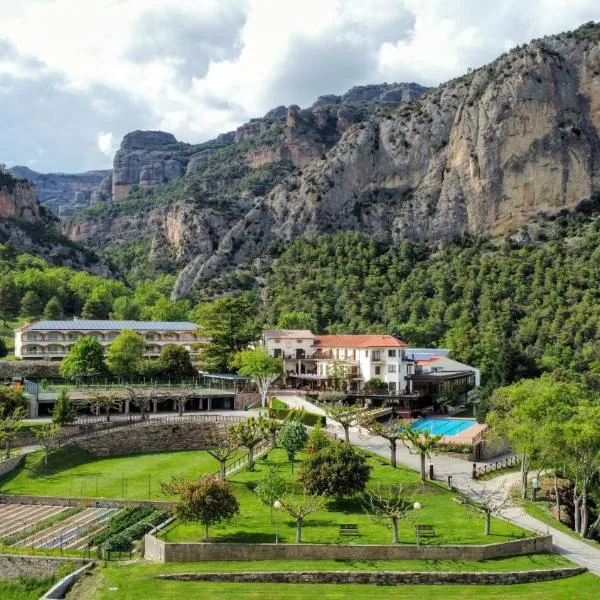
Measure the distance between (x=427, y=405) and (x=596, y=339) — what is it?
29.7m

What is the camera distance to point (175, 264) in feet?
622

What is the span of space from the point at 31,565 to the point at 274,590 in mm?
11584

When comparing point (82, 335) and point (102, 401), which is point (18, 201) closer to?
point (82, 335)

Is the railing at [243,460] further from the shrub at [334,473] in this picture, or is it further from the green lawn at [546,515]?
the green lawn at [546,515]

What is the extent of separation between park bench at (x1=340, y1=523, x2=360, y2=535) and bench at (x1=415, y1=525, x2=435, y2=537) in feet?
9.95

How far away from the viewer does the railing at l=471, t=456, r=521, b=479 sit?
48.7 m

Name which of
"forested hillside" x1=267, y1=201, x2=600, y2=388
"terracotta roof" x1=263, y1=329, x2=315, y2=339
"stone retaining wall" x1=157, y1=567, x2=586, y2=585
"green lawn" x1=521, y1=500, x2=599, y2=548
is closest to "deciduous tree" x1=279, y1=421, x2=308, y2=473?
"green lawn" x1=521, y1=500, x2=599, y2=548

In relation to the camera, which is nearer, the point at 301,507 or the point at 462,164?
the point at 301,507

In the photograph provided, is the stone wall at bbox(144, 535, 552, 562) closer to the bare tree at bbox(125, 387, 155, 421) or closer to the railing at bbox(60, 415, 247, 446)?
the railing at bbox(60, 415, 247, 446)

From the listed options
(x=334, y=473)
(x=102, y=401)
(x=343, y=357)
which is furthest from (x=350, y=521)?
(x=343, y=357)

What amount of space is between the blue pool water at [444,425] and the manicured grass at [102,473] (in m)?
20.0

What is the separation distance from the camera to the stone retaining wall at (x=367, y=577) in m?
30.2

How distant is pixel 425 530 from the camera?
114ft

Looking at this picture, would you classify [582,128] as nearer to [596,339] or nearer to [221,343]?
[596,339]
